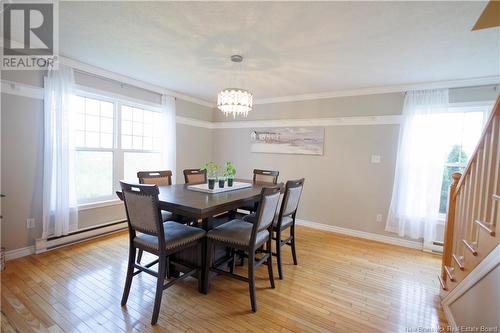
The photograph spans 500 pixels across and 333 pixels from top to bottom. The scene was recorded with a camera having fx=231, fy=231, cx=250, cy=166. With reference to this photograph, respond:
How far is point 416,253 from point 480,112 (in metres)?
2.07

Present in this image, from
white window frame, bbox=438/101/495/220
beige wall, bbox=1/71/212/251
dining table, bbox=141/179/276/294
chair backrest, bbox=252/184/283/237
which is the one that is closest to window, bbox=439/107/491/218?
white window frame, bbox=438/101/495/220

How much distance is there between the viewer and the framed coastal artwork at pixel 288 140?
13.4ft

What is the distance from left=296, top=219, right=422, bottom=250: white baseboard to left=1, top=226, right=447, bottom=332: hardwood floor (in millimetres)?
577

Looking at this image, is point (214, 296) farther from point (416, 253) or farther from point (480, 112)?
point (480, 112)

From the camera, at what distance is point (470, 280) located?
5.12ft

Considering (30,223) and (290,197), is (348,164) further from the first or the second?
(30,223)

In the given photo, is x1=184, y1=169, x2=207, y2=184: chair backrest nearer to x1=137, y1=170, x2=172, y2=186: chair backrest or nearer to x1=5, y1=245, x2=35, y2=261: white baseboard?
x1=137, y1=170, x2=172, y2=186: chair backrest

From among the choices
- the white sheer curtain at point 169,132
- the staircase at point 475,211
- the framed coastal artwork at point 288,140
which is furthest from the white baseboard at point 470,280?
the white sheer curtain at point 169,132

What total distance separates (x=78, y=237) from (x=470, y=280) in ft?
13.4

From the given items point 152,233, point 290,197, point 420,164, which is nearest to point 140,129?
point 152,233

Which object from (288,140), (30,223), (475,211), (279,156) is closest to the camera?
(475,211)

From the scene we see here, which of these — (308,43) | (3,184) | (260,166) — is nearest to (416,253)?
(260,166)

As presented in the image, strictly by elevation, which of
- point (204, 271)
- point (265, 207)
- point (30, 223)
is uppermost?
point (265, 207)

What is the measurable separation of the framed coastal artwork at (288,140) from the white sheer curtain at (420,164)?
4.05ft
